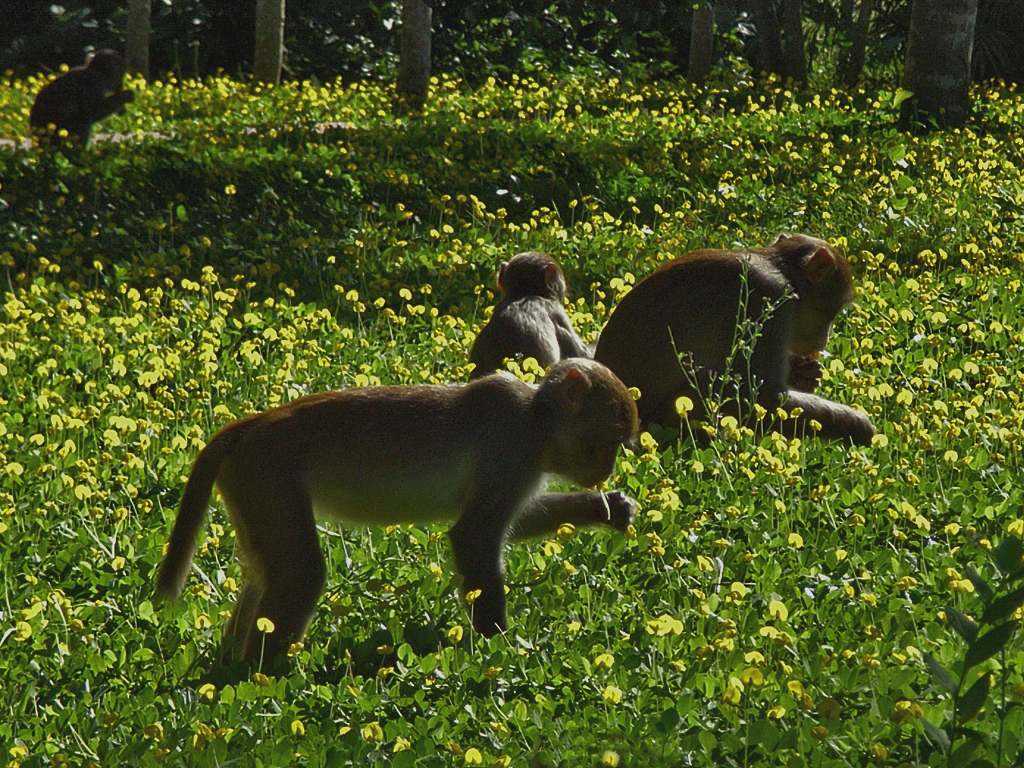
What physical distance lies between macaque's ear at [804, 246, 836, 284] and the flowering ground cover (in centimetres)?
62

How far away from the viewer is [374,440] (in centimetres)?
541

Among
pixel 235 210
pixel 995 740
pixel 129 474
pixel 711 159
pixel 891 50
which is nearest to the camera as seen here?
pixel 995 740

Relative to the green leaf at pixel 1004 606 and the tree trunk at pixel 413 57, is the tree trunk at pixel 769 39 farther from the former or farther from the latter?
the green leaf at pixel 1004 606

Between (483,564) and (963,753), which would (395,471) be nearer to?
(483,564)

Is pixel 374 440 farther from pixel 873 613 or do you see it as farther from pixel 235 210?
pixel 235 210

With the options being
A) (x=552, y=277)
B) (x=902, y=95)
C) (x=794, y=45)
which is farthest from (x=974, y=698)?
(x=794, y=45)

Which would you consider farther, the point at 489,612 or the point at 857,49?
the point at 857,49

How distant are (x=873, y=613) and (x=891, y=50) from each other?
16.8 meters

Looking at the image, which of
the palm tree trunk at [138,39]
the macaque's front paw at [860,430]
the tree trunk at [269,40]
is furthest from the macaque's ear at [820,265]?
the palm tree trunk at [138,39]

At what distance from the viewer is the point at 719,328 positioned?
7.57 metres

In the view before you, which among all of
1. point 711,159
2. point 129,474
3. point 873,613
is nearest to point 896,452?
point 873,613

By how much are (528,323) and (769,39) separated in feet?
45.5

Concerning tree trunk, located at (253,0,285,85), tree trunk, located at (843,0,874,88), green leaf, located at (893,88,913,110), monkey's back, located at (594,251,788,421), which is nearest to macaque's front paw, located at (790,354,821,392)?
monkey's back, located at (594,251,788,421)

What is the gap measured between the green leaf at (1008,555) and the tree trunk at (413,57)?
14.3m
